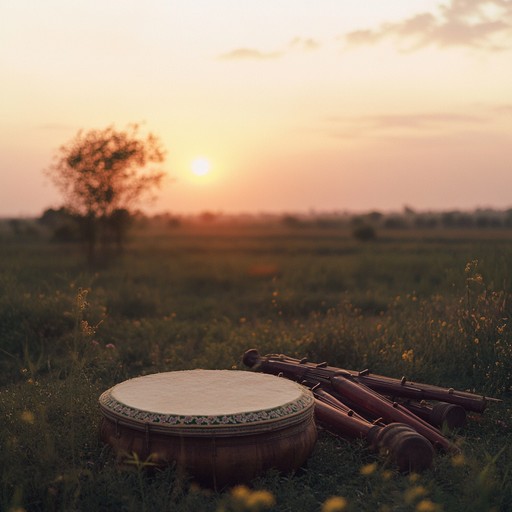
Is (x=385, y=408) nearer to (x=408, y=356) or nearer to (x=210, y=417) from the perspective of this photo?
(x=210, y=417)

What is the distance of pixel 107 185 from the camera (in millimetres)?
20312

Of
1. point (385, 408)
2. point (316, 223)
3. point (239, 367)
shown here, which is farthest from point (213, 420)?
point (316, 223)

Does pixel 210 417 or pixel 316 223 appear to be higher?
pixel 316 223

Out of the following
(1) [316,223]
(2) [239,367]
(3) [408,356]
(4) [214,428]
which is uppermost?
(1) [316,223]

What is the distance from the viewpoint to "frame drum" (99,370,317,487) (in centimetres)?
376

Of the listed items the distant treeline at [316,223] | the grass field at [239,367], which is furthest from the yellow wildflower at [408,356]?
the distant treeline at [316,223]

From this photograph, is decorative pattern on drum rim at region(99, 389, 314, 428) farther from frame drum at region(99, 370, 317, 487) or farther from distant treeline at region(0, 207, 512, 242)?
distant treeline at region(0, 207, 512, 242)

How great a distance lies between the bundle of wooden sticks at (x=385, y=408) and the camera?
4.05 m

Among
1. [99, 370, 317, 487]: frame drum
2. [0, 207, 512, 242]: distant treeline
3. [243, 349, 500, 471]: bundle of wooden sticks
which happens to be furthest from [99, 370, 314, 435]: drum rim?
[0, 207, 512, 242]: distant treeline

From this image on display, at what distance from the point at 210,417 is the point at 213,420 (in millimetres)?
30

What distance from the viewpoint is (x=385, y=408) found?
15.3ft

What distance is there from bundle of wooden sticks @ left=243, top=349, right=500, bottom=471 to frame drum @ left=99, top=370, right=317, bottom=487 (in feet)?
1.49

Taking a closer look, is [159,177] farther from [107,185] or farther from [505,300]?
[505,300]

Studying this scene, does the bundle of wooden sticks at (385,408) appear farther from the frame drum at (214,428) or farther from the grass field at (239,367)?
the frame drum at (214,428)
